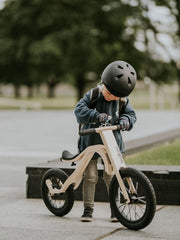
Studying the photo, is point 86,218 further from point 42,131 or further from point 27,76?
point 27,76

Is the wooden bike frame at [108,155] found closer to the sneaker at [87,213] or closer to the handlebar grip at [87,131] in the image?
the handlebar grip at [87,131]

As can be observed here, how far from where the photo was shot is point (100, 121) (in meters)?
5.43

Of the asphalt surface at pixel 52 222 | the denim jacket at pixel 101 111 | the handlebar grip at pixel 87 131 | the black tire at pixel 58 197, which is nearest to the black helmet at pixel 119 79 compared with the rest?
the denim jacket at pixel 101 111

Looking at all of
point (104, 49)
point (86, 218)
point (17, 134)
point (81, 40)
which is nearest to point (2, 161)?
point (86, 218)

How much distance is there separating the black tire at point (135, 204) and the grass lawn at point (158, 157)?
3166mm

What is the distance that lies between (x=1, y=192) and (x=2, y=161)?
3.00m

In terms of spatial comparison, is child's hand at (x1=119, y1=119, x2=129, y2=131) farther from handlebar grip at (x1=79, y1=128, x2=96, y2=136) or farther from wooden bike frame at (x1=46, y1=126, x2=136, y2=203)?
handlebar grip at (x1=79, y1=128, x2=96, y2=136)

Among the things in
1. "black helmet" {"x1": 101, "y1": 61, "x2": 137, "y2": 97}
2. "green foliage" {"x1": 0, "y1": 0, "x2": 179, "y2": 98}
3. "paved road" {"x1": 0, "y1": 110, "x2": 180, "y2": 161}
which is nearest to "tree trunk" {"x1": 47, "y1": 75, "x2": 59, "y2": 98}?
"green foliage" {"x1": 0, "y1": 0, "x2": 179, "y2": 98}

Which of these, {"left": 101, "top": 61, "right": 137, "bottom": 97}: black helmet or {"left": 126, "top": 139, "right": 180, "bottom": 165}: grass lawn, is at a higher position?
{"left": 101, "top": 61, "right": 137, "bottom": 97}: black helmet

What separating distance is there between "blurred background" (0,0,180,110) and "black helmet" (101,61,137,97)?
1224 inches

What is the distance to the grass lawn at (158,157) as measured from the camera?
29.0ft

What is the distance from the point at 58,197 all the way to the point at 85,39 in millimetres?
32148

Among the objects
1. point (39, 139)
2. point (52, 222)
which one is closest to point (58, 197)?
point (52, 222)

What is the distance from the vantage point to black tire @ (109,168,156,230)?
17.0ft
